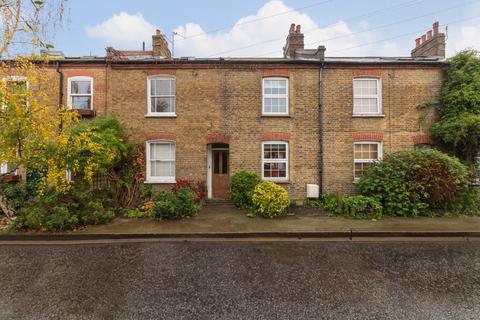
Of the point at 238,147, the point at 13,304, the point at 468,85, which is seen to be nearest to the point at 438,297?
the point at 13,304

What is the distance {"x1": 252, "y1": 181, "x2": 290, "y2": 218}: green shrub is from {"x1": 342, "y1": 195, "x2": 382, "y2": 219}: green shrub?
7.53 feet

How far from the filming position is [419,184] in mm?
8172

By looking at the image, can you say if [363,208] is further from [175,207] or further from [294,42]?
[294,42]

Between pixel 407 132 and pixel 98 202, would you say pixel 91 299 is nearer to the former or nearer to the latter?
pixel 98 202

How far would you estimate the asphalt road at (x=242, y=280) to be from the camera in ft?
11.8

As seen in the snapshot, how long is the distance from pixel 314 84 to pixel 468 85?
6431 millimetres

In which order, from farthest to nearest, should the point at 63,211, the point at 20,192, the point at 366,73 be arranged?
the point at 366,73
the point at 20,192
the point at 63,211

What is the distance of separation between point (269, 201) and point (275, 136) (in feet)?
11.0

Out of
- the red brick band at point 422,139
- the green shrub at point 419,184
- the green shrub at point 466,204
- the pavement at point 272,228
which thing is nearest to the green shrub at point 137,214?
the pavement at point 272,228

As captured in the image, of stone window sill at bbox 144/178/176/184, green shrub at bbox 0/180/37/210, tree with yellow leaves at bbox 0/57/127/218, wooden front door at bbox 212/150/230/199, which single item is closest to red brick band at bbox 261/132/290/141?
wooden front door at bbox 212/150/230/199

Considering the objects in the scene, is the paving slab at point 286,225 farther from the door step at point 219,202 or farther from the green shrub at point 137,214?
the door step at point 219,202

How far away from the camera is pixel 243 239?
6.50 m

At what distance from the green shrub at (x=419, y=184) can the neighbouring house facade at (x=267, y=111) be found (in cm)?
180

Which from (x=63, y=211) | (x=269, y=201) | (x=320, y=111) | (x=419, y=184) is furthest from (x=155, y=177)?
(x=419, y=184)
